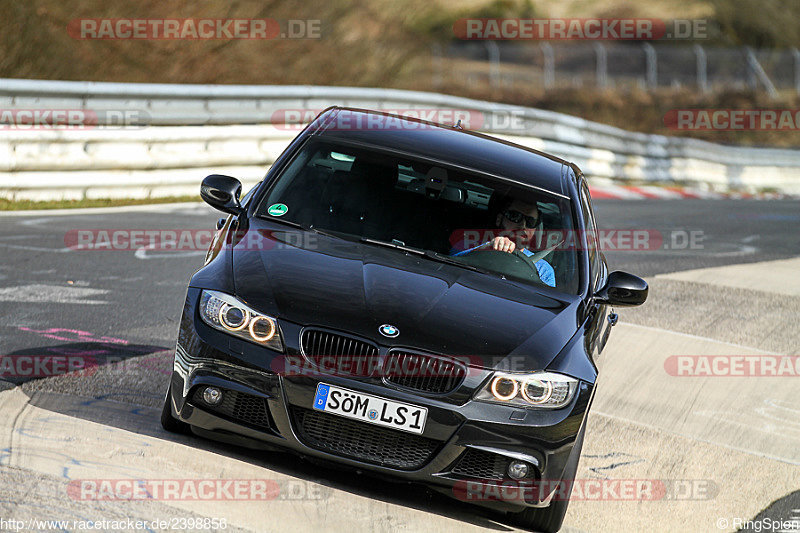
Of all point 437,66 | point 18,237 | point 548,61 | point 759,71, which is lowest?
point 548,61

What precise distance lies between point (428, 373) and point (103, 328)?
10.7 ft

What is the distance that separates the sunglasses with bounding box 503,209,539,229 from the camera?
6219 millimetres

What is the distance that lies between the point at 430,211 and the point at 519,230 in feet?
1.61

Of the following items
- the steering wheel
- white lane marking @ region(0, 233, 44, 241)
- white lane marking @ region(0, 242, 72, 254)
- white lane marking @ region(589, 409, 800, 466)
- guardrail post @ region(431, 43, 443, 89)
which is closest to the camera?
the steering wheel

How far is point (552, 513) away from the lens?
200 inches

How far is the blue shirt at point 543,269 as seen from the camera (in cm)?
594

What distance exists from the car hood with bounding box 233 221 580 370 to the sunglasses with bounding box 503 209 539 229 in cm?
55

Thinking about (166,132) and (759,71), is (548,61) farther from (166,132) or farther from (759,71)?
(166,132)

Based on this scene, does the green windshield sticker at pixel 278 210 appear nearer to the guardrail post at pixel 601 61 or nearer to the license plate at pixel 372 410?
the license plate at pixel 372 410

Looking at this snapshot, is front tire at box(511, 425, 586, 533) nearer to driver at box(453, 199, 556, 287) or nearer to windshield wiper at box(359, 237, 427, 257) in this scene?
driver at box(453, 199, 556, 287)

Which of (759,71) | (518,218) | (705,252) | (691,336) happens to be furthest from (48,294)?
(759,71)

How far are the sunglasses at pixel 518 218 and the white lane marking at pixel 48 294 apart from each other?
3.29 metres

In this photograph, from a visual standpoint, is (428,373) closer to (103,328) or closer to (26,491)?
(26,491)

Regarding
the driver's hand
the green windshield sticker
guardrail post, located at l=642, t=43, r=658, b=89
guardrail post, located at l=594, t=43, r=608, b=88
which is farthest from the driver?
guardrail post, located at l=594, t=43, r=608, b=88
